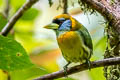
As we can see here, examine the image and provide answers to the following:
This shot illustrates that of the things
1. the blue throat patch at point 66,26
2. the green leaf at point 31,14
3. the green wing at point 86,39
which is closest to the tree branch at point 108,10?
the green wing at point 86,39

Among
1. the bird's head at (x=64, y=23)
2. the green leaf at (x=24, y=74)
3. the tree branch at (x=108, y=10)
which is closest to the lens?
the tree branch at (x=108, y=10)

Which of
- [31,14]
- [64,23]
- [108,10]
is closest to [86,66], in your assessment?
[108,10]

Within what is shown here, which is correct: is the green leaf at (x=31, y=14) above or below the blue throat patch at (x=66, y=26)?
below

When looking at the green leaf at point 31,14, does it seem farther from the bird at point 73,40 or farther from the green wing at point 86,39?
the green wing at point 86,39

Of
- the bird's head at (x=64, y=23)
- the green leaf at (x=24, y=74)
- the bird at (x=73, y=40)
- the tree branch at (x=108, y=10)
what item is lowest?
the green leaf at (x=24, y=74)

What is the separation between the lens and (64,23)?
5.78ft

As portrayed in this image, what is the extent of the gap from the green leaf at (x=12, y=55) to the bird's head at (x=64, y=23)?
1.83ft

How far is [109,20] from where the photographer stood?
1.42 m

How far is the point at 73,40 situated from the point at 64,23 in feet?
0.35

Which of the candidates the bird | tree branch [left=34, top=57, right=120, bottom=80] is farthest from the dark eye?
tree branch [left=34, top=57, right=120, bottom=80]

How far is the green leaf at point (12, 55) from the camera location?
1192 millimetres

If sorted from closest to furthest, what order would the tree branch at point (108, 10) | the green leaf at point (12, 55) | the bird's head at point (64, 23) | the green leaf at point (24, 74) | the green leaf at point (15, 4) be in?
the green leaf at point (12, 55)
the tree branch at point (108, 10)
the green leaf at point (24, 74)
the bird's head at point (64, 23)
the green leaf at point (15, 4)

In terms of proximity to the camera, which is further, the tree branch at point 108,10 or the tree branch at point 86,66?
the tree branch at point 108,10

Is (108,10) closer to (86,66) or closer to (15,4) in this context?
(86,66)
